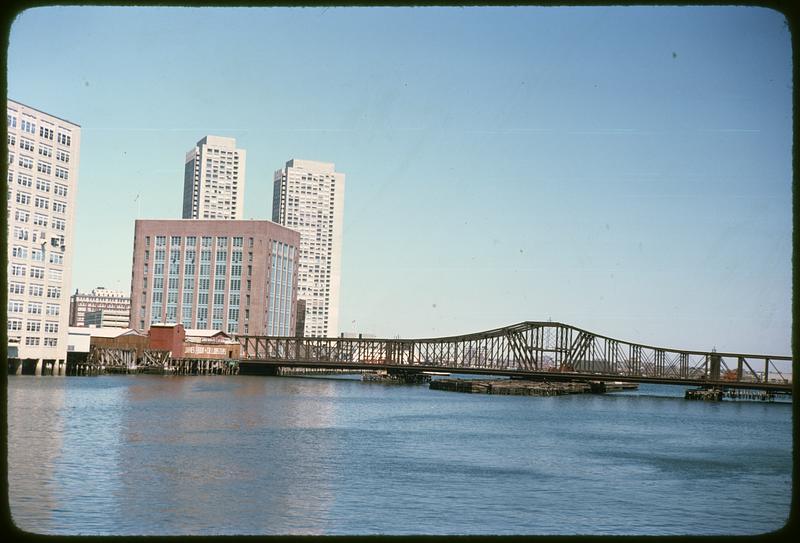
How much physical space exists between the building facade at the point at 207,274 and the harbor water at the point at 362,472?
91791 mm

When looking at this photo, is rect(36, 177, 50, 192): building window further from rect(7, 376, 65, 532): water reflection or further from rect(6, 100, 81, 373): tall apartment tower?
rect(7, 376, 65, 532): water reflection

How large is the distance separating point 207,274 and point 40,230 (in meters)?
76.6

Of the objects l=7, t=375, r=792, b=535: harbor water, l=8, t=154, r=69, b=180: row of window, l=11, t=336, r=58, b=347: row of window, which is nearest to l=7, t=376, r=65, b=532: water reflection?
l=7, t=375, r=792, b=535: harbor water

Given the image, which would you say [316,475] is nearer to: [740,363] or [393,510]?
[393,510]

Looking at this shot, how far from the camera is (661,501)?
39438 millimetres

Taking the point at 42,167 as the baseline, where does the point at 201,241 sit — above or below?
above

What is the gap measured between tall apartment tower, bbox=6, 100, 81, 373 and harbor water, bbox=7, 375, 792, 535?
66.2ft

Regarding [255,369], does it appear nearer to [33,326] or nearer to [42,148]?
[33,326]

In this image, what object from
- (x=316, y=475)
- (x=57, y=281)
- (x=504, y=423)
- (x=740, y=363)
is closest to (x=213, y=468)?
(x=316, y=475)

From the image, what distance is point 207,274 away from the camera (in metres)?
179

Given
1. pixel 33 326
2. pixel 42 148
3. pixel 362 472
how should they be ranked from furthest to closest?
1. pixel 33 326
2. pixel 42 148
3. pixel 362 472

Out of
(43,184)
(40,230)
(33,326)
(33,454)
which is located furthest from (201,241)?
(33,454)

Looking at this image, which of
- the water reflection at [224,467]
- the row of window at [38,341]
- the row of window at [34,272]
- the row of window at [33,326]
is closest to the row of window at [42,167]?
the row of window at [34,272]

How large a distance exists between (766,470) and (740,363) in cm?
9754
